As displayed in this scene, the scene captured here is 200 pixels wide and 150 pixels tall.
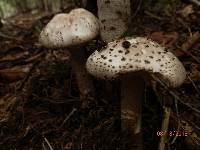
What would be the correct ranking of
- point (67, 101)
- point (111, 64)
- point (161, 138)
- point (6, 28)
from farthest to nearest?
point (6, 28) < point (67, 101) < point (161, 138) < point (111, 64)

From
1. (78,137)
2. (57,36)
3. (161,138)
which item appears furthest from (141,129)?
(57,36)

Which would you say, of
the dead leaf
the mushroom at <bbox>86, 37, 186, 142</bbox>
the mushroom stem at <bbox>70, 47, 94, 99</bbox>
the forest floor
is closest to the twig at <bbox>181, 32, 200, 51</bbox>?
the forest floor

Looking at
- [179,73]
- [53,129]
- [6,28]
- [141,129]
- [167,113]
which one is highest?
[179,73]

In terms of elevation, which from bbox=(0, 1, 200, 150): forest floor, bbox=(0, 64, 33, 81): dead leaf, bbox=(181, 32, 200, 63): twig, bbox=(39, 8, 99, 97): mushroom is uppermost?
bbox=(39, 8, 99, 97): mushroom

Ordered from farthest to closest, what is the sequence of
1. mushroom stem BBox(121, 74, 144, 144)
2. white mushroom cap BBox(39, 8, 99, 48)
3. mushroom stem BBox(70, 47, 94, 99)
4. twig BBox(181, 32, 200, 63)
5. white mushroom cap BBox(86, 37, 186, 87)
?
twig BBox(181, 32, 200, 63)
mushroom stem BBox(70, 47, 94, 99)
white mushroom cap BBox(39, 8, 99, 48)
mushroom stem BBox(121, 74, 144, 144)
white mushroom cap BBox(86, 37, 186, 87)

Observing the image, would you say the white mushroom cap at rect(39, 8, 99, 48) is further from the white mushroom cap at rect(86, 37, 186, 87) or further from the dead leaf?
the dead leaf

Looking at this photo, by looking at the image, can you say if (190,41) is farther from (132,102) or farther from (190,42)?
(132,102)

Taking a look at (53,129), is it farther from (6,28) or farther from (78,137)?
(6,28)

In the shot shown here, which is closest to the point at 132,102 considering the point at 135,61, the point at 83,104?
the point at 135,61
